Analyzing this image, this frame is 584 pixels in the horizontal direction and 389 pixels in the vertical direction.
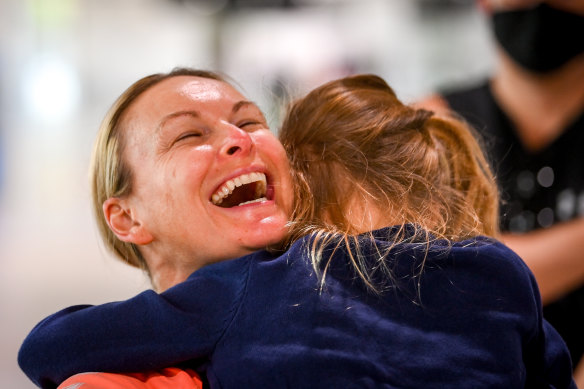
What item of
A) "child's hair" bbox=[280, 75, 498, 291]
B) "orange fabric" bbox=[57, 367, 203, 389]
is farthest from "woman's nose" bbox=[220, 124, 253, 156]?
"orange fabric" bbox=[57, 367, 203, 389]

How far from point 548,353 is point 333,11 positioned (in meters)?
6.66

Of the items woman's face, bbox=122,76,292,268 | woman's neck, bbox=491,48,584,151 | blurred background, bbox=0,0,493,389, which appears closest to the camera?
woman's face, bbox=122,76,292,268

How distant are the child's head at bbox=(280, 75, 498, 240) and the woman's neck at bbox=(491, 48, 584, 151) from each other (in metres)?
0.66

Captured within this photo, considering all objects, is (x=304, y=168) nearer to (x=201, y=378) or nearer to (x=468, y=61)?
(x=201, y=378)

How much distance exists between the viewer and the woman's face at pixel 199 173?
1.12 meters

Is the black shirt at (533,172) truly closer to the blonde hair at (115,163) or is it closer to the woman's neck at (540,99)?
the woman's neck at (540,99)

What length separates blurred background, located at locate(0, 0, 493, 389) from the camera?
5.90 meters

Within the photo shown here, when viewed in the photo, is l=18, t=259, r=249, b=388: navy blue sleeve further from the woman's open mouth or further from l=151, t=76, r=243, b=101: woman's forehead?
l=151, t=76, r=243, b=101: woman's forehead

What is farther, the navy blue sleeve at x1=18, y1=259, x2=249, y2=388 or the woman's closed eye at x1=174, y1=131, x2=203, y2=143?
the woman's closed eye at x1=174, y1=131, x2=203, y2=143

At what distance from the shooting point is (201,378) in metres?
1.01

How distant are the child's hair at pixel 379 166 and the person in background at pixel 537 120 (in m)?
0.51

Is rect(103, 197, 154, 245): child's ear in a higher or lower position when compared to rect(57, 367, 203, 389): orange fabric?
higher

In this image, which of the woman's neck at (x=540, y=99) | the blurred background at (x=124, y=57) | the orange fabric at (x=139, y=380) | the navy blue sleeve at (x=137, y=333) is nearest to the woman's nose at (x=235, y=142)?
the navy blue sleeve at (x=137, y=333)

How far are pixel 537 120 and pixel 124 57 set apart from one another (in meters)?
7.21
